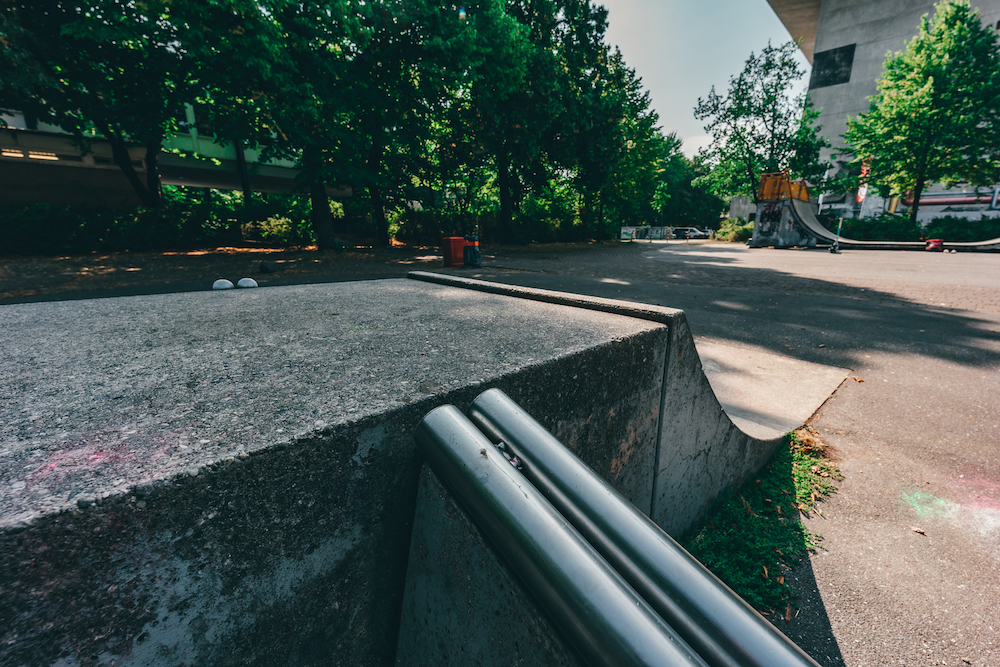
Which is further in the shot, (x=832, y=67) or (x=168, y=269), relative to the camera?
(x=832, y=67)

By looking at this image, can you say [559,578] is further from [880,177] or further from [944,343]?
[880,177]

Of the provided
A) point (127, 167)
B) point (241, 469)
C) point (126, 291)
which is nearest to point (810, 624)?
point (241, 469)

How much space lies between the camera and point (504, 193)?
2272 centimetres

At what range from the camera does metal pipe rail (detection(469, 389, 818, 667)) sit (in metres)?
0.83

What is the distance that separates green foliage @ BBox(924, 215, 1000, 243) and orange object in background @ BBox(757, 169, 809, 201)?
21.8ft

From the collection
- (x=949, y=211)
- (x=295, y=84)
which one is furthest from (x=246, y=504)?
(x=949, y=211)

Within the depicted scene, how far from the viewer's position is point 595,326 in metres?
2.09

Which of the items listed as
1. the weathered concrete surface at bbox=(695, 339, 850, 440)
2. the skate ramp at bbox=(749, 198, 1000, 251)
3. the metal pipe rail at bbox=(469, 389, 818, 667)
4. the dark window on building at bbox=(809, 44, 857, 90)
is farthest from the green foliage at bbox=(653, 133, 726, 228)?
the metal pipe rail at bbox=(469, 389, 818, 667)

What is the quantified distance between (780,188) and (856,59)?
30520 mm

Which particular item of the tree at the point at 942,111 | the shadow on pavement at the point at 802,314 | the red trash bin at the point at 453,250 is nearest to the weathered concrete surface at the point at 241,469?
the shadow on pavement at the point at 802,314

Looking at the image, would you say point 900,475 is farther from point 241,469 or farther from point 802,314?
point 802,314

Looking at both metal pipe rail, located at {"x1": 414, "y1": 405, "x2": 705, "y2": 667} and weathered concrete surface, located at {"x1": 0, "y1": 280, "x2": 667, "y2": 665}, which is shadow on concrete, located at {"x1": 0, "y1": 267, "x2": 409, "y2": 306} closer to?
weathered concrete surface, located at {"x1": 0, "y1": 280, "x2": 667, "y2": 665}

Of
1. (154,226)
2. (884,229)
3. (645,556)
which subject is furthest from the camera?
(884,229)

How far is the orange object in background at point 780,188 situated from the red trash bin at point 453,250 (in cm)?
2328
